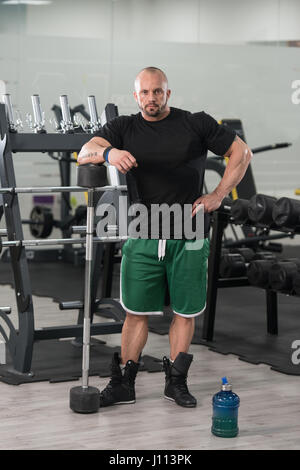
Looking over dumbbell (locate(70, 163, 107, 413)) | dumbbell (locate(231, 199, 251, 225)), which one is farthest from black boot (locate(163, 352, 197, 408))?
dumbbell (locate(231, 199, 251, 225))

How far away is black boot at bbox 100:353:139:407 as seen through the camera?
3949 mm

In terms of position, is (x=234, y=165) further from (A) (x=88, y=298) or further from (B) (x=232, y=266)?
(B) (x=232, y=266)

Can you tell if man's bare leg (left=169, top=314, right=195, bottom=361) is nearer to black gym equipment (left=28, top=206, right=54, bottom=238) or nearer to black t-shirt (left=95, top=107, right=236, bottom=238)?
black t-shirt (left=95, top=107, right=236, bottom=238)

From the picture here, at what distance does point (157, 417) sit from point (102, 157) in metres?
1.12

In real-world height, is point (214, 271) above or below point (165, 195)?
below

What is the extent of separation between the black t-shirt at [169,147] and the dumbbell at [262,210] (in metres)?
1.07

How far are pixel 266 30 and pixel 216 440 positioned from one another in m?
6.67

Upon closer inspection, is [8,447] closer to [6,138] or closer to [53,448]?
[53,448]

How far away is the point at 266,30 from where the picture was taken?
30.9 feet

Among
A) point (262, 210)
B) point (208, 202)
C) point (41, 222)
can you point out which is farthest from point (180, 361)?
point (41, 222)

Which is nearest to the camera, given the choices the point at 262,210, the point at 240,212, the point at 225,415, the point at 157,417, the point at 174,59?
the point at 225,415

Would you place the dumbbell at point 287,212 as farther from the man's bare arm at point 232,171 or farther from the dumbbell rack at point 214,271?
the man's bare arm at point 232,171

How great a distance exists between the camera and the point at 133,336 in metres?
4.06

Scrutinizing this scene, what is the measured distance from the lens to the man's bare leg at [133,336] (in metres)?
4.05
